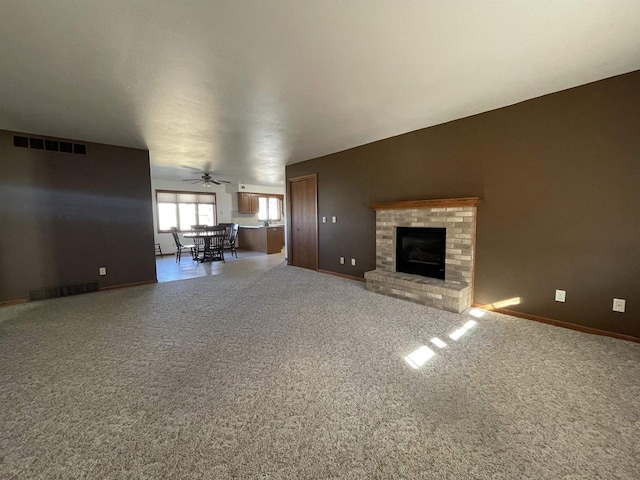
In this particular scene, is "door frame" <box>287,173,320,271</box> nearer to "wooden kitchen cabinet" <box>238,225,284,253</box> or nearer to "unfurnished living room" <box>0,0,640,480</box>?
"unfurnished living room" <box>0,0,640,480</box>

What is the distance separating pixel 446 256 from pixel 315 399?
2.67 m

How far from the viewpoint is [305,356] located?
222 centimetres

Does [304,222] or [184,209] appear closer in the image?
[304,222]

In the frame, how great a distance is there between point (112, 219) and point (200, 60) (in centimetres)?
374

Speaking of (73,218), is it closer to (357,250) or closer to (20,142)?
(20,142)

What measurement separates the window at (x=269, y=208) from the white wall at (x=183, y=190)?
41.5 inches

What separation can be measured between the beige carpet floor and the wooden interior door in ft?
9.75

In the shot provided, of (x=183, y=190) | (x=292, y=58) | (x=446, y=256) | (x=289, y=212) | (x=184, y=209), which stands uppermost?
(x=292, y=58)

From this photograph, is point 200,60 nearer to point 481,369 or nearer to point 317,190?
point 481,369

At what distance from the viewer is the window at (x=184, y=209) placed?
8.46 metres

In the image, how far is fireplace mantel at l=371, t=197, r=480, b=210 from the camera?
325 centimetres

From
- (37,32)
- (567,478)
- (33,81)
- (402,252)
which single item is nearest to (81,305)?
(33,81)

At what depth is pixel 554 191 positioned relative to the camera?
2.76m

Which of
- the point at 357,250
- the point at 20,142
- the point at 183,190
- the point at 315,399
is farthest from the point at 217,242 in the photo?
the point at 315,399
